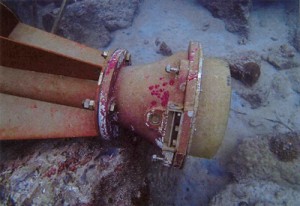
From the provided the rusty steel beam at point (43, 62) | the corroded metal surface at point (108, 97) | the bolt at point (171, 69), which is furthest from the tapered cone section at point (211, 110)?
the rusty steel beam at point (43, 62)

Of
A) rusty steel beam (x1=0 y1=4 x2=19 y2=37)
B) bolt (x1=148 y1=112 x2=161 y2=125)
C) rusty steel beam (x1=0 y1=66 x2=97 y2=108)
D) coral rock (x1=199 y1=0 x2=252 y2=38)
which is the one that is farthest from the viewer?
coral rock (x1=199 y1=0 x2=252 y2=38)

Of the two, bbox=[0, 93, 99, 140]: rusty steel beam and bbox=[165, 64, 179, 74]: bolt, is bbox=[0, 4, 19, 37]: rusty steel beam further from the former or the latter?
bbox=[165, 64, 179, 74]: bolt

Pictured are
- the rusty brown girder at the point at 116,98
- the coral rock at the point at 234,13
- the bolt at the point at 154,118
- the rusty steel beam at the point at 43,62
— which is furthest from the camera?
the coral rock at the point at 234,13

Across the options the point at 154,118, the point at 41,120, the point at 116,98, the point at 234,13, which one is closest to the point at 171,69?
the point at 154,118

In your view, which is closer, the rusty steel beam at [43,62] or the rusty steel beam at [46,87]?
the rusty steel beam at [43,62]

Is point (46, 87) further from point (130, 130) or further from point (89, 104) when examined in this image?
point (130, 130)

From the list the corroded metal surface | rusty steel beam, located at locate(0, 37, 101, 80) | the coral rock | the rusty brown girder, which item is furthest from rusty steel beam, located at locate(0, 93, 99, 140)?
the coral rock

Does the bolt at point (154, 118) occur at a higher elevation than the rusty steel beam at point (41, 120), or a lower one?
higher

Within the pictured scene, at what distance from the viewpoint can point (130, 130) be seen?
256cm

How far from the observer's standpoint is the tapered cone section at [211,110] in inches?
80.4

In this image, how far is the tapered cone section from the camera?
2.04 metres

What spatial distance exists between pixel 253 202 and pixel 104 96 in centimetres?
165

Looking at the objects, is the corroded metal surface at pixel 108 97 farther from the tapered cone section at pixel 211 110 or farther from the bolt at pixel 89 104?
the tapered cone section at pixel 211 110

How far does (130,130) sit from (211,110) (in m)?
0.83
